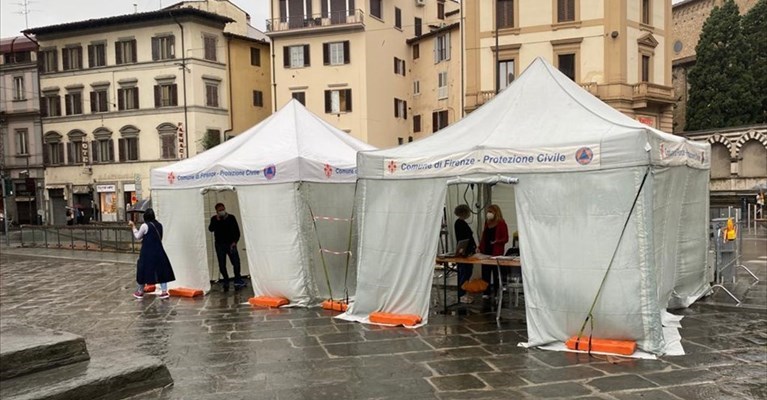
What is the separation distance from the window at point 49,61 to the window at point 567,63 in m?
33.3

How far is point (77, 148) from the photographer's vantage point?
41031mm

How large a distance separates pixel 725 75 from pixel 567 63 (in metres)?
12.5

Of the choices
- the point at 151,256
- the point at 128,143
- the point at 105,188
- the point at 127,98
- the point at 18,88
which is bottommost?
the point at 151,256

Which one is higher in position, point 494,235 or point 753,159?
point 753,159

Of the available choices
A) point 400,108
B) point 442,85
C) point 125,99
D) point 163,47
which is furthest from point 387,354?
point 125,99

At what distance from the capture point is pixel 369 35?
3734 cm

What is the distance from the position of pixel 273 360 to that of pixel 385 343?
1.40 metres

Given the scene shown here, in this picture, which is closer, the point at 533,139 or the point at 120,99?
the point at 533,139

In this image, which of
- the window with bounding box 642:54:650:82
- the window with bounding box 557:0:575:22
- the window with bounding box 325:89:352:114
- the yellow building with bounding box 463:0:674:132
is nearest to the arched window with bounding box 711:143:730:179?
the yellow building with bounding box 463:0:674:132

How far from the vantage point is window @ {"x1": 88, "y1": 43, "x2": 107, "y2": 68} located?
1570 inches

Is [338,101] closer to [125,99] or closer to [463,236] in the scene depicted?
[125,99]

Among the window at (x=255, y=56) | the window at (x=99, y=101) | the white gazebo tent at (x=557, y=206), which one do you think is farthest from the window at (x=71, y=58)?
the white gazebo tent at (x=557, y=206)

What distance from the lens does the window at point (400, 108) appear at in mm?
40625

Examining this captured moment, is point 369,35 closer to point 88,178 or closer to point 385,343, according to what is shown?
point 88,178
